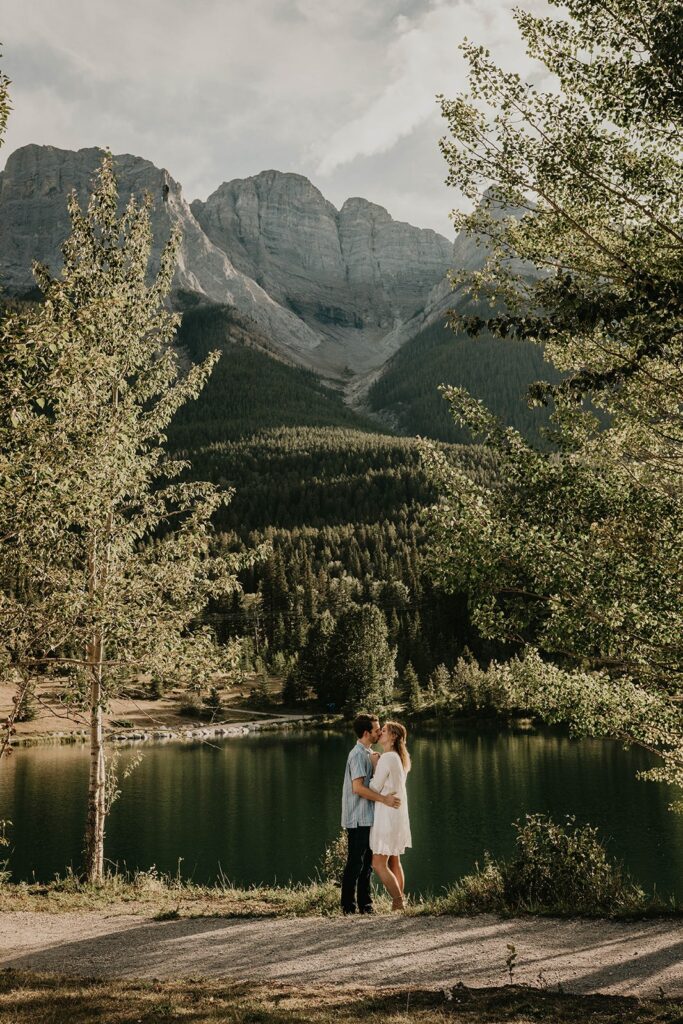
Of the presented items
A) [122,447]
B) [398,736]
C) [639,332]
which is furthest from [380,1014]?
[122,447]

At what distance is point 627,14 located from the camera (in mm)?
8758

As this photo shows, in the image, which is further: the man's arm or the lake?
the lake

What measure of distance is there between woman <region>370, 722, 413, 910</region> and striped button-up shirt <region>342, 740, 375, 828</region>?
0.12m

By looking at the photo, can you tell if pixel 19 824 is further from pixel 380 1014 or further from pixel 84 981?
pixel 380 1014

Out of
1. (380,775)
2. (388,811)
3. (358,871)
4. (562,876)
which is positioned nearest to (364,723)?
(380,775)

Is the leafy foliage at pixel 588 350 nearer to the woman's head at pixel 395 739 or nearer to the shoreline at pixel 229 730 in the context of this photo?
the woman's head at pixel 395 739

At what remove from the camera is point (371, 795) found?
11.0m

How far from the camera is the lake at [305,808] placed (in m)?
31.8

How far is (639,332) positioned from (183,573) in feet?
32.4

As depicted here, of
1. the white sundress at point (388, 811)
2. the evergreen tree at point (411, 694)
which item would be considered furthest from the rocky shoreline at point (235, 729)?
the white sundress at point (388, 811)

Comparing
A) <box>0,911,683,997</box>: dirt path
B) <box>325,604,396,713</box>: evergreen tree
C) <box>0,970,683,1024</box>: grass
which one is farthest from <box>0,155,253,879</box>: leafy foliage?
<box>325,604,396,713</box>: evergreen tree

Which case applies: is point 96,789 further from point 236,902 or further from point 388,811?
point 388,811

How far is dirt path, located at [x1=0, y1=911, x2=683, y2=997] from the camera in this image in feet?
25.6

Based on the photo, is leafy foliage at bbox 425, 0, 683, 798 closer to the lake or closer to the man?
the man
